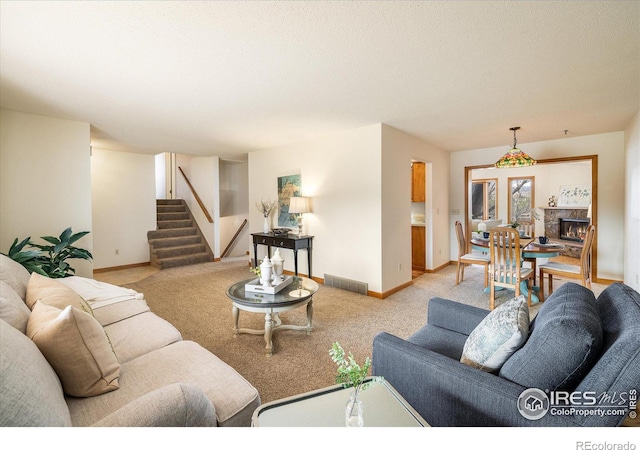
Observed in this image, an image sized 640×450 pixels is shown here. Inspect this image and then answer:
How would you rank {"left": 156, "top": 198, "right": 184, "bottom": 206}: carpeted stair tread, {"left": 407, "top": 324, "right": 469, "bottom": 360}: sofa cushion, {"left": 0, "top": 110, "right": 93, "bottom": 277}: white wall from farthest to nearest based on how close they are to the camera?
1. {"left": 156, "top": 198, "right": 184, "bottom": 206}: carpeted stair tread
2. {"left": 0, "top": 110, "right": 93, "bottom": 277}: white wall
3. {"left": 407, "top": 324, "right": 469, "bottom": 360}: sofa cushion

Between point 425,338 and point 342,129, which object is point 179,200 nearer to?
point 342,129

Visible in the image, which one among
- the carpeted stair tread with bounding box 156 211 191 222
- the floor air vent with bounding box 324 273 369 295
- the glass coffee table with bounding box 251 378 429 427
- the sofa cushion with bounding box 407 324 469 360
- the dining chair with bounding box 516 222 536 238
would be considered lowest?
the floor air vent with bounding box 324 273 369 295

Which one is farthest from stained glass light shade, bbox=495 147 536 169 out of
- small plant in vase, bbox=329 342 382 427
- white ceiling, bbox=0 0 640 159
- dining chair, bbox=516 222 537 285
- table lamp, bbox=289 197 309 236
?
small plant in vase, bbox=329 342 382 427

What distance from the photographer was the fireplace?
7.07 metres

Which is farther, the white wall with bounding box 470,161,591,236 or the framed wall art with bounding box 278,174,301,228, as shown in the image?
the white wall with bounding box 470,161,591,236

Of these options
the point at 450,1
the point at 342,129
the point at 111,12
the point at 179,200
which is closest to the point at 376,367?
the point at 450,1

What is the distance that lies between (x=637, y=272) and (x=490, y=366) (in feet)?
11.6

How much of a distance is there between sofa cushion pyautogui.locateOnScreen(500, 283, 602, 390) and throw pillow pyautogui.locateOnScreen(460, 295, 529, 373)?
0.06m

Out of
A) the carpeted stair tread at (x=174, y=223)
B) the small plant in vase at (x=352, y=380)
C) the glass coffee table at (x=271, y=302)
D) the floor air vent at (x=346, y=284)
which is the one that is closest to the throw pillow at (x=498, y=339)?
the small plant in vase at (x=352, y=380)

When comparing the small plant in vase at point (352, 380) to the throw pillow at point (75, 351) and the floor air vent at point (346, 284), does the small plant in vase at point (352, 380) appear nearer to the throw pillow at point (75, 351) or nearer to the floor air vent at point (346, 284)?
→ the throw pillow at point (75, 351)

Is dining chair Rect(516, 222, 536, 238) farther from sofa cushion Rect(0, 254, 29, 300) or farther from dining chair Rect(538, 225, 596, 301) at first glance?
sofa cushion Rect(0, 254, 29, 300)

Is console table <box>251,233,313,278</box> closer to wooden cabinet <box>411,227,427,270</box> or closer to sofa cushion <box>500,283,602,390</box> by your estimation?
wooden cabinet <box>411,227,427,270</box>

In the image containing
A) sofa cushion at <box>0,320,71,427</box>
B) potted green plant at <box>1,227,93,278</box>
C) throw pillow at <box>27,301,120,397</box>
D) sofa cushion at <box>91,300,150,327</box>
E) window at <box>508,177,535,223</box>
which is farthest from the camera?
window at <box>508,177,535,223</box>

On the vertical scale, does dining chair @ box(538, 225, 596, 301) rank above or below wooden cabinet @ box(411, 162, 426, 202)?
below
